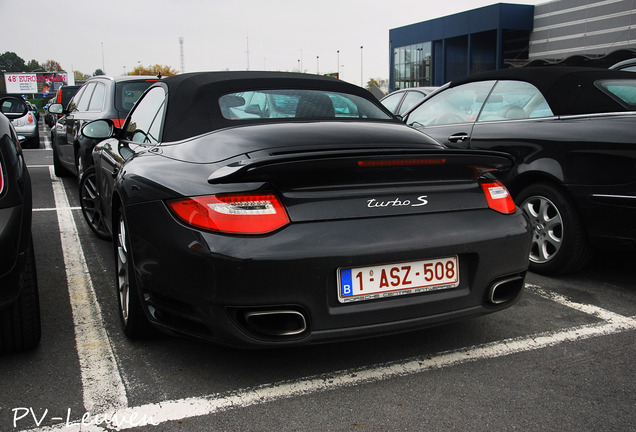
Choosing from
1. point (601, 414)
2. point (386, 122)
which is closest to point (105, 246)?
point (386, 122)

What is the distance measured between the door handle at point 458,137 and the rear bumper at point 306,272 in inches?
94.0

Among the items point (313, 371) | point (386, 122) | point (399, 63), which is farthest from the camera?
point (399, 63)

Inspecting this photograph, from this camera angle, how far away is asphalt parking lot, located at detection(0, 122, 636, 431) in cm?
237

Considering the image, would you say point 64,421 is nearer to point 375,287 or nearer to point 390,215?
point 375,287

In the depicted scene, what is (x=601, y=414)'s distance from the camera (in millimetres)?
2393

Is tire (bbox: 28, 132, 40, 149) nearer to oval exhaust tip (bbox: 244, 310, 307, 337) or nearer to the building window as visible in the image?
oval exhaust tip (bbox: 244, 310, 307, 337)

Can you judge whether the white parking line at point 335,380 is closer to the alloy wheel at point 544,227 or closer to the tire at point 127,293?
the tire at point 127,293

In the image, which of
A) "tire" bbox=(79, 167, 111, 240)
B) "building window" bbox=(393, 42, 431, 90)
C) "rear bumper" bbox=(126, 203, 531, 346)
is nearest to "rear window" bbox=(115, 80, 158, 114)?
"tire" bbox=(79, 167, 111, 240)

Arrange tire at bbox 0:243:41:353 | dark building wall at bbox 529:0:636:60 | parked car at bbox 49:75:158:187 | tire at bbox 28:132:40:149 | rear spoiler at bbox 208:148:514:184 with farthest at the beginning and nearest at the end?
dark building wall at bbox 529:0:636:60 < tire at bbox 28:132:40:149 < parked car at bbox 49:75:158:187 < tire at bbox 0:243:41:353 < rear spoiler at bbox 208:148:514:184

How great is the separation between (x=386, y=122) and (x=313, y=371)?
4.83 ft

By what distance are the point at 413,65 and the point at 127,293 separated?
170ft

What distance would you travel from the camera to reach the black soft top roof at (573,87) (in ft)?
13.5

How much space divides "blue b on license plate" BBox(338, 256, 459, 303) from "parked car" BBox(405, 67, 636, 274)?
5.41ft

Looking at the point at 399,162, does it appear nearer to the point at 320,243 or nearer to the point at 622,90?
the point at 320,243
